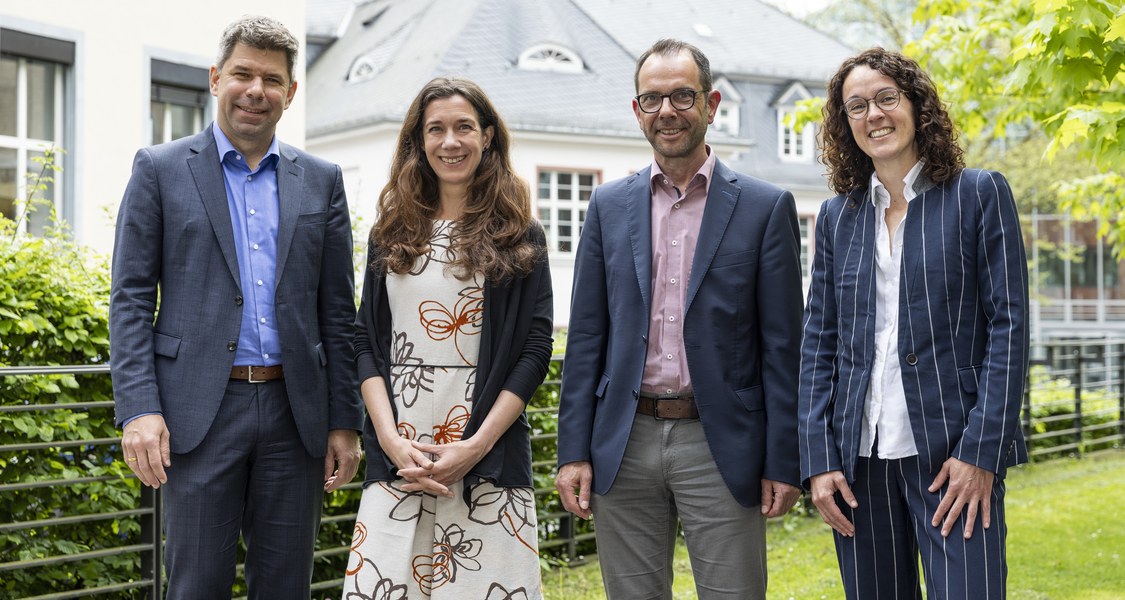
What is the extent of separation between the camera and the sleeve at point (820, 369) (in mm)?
3307

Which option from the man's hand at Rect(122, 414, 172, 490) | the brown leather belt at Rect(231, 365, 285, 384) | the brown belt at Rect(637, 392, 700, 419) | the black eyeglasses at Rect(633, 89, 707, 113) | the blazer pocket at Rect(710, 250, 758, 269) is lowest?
the man's hand at Rect(122, 414, 172, 490)

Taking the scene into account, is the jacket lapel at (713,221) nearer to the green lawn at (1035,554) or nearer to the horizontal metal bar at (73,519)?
the horizontal metal bar at (73,519)

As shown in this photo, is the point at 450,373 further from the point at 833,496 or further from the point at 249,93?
the point at 833,496

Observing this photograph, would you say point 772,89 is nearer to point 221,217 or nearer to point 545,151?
point 545,151

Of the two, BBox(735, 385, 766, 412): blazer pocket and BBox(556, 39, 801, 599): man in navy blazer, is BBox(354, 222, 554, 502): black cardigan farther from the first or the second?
BBox(735, 385, 766, 412): blazer pocket

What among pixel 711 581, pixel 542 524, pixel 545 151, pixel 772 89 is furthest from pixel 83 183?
pixel 772 89

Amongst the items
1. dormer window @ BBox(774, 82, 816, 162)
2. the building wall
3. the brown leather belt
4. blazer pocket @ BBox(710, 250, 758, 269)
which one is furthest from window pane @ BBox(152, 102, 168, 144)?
dormer window @ BBox(774, 82, 816, 162)

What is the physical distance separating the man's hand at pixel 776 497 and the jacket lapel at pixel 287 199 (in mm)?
1637

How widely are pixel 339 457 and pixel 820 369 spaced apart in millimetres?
1562

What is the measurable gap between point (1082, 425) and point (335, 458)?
35.9ft

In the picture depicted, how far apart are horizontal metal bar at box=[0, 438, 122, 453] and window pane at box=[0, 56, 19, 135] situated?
7342mm

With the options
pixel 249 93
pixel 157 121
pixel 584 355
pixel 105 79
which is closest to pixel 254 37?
pixel 249 93

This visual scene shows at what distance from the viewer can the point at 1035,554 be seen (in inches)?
294

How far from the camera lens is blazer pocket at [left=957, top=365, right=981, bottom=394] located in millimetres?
3115
